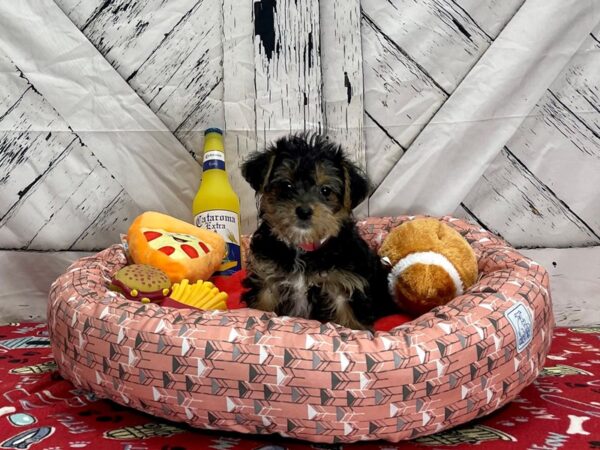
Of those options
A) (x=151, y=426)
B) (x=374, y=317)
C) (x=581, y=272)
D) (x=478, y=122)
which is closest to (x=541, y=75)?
(x=478, y=122)

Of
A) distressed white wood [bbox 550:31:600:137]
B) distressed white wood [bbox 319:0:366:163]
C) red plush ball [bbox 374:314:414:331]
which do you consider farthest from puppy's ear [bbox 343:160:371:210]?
distressed white wood [bbox 550:31:600:137]

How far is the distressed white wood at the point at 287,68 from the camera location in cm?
291

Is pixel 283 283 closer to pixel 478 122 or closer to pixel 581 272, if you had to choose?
pixel 478 122

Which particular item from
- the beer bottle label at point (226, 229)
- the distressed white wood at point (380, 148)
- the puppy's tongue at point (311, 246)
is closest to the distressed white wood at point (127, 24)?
the beer bottle label at point (226, 229)

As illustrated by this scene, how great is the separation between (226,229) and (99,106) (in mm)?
1001

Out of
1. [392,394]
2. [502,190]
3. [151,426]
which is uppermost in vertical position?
[502,190]

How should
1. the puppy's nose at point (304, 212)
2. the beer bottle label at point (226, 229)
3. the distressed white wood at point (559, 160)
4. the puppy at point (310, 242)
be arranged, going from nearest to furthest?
the puppy's nose at point (304, 212), the puppy at point (310, 242), the beer bottle label at point (226, 229), the distressed white wood at point (559, 160)

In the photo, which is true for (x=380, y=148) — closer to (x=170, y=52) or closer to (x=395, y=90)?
(x=395, y=90)

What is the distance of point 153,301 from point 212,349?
2.21 ft

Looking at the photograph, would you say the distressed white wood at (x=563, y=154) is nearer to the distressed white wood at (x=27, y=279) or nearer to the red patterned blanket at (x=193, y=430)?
the red patterned blanket at (x=193, y=430)

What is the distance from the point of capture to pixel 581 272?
9.58 feet

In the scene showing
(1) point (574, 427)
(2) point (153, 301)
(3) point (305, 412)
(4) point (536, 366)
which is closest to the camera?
(3) point (305, 412)

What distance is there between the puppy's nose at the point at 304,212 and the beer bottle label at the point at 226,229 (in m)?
0.83

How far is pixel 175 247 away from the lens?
2.42m
